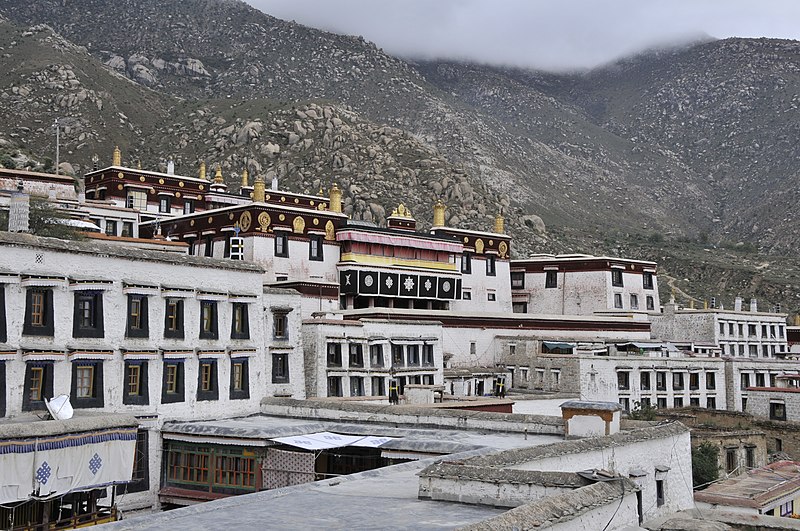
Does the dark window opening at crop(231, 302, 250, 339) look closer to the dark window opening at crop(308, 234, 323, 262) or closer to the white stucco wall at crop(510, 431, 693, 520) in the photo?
the white stucco wall at crop(510, 431, 693, 520)

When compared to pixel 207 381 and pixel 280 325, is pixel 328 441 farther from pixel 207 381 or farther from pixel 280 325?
pixel 280 325

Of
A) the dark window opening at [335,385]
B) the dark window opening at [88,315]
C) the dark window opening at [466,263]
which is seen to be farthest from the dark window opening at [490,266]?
the dark window opening at [88,315]

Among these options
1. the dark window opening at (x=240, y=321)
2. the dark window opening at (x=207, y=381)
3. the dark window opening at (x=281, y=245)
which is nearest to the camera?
the dark window opening at (x=207, y=381)

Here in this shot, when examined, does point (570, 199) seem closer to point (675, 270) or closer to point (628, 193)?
point (628, 193)

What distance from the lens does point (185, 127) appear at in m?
133

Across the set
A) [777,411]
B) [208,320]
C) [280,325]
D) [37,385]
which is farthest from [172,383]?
[777,411]

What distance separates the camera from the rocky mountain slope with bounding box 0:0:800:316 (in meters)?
119

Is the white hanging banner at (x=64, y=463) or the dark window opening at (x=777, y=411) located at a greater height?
the white hanging banner at (x=64, y=463)

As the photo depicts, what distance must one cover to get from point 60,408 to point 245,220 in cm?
3324

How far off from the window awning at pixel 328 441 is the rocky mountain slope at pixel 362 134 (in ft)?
258

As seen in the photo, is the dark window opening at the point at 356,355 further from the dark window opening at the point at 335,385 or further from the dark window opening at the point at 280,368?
the dark window opening at the point at 280,368

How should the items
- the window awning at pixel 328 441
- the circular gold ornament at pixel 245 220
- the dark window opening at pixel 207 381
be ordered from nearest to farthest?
the window awning at pixel 328 441 < the dark window opening at pixel 207 381 < the circular gold ornament at pixel 245 220

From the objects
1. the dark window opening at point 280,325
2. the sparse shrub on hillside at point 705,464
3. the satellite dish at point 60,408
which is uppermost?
the dark window opening at point 280,325

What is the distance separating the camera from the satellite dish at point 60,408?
2603 cm
